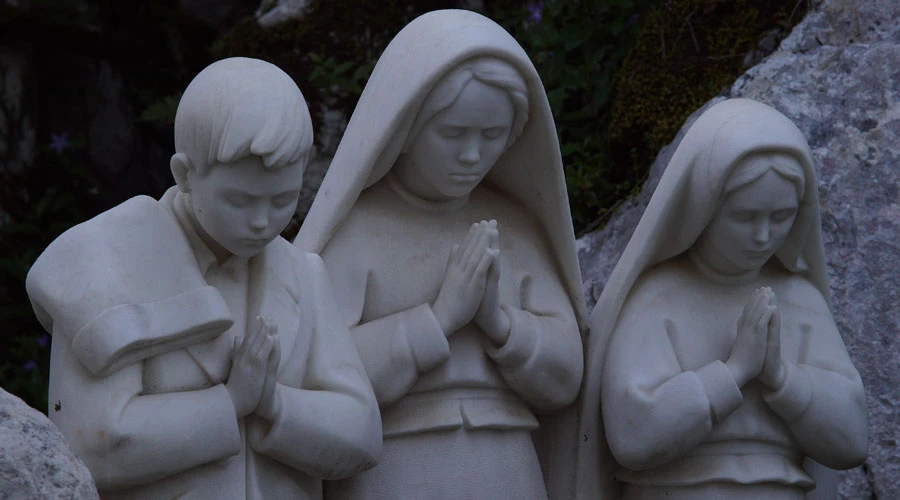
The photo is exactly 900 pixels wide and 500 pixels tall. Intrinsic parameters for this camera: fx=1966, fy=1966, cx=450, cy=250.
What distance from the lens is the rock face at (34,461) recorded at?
333 centimetres

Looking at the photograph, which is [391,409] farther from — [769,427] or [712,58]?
[712,58]

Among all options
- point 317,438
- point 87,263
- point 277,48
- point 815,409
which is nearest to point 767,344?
point 815,409

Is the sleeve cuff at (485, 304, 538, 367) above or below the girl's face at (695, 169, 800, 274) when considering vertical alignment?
below

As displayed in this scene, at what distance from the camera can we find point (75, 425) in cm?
407

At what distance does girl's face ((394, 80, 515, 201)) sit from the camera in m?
4.53

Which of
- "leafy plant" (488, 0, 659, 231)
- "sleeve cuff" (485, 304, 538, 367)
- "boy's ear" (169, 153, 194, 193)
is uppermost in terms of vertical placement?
"boy's ear" (169, 153, 194, 193)

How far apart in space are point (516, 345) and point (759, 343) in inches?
22.7

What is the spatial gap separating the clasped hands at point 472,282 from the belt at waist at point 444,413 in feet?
0.55

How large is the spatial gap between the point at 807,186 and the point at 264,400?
1464 millimetres

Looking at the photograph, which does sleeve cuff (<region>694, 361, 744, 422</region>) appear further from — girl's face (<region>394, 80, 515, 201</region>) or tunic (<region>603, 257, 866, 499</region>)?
girl's face (<region>394, 80, 515, 201</region>)

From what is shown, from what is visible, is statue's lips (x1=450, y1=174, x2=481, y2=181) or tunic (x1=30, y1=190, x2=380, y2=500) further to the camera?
statue's lips (x1=450, y1=174, x2=481, y2=181)

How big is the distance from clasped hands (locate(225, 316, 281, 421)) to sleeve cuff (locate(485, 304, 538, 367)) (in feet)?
2.22

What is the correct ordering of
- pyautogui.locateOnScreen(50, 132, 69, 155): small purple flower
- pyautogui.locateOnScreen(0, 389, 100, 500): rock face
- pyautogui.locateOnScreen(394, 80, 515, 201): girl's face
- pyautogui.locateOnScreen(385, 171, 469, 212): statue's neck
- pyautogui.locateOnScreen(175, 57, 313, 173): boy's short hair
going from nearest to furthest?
pyautogui.locateOnScreen(0, 389, 100, 500): rock face, pyautogui.locateOnScreen(175, 57, 313, 173): boy's short hair, pyautogui.locateOnScreen(394, 80, 515, 201): girl's face, pyautogui.locateOnScreen(385, 171, 469, 212): statue's neck, pyautogui.locateOnScreen(50, 132, 69, 155): small purple flower

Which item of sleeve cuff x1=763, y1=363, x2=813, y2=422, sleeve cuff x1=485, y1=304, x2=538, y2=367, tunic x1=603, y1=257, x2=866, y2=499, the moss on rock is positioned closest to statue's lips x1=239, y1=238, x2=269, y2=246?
sleeve cuff x1=485, y1=304, x2=538, y2=367
